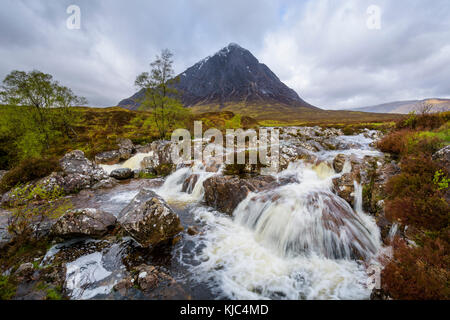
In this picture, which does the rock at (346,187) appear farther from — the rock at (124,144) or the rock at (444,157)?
the rock at (124,144)

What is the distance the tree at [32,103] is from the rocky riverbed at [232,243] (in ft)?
56.3

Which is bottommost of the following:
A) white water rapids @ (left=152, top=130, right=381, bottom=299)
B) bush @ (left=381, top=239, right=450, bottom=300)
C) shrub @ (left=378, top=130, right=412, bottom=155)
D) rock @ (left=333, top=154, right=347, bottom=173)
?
white water rapids @ (left=152, top=130, right=381, bottom=299)

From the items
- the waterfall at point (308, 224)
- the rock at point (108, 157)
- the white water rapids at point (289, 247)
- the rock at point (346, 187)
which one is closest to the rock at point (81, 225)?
the white water rapids at point (289, 247)

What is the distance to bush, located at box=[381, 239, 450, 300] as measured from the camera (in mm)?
3646

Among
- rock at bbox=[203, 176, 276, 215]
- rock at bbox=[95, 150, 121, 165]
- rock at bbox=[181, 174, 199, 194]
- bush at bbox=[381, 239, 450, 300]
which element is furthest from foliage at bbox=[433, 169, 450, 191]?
rock at bbox=[95, 150, 121, 165]

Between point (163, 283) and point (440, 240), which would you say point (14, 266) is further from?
point (440, 240)

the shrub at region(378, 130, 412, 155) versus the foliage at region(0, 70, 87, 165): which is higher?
the foliage at region(0, 70, 87, 165)

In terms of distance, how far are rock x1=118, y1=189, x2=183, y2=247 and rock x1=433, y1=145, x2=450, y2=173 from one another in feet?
37.1

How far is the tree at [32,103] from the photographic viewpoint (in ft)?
73.0

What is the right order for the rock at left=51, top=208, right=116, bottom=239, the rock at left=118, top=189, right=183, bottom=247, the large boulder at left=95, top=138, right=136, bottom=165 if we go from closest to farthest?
the rock at left=118, top=189, right=183, bottom=247 < the rock at left=51, top=208, right=116, bottom=239 < the large boulder at left=95, top=138, right=136, bottom=165

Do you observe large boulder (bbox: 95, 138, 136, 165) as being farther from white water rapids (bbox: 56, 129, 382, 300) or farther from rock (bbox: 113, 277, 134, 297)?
rock (bbox: 113, 277, 134, 297)

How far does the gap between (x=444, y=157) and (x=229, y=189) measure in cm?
976

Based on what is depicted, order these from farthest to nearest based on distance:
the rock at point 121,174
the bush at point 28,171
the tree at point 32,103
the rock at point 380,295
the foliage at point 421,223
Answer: the tree at point 32,103
the rock at point 121,174
the bush at point 28,171
the rock at point 380,295
the foliage at point 421,223
